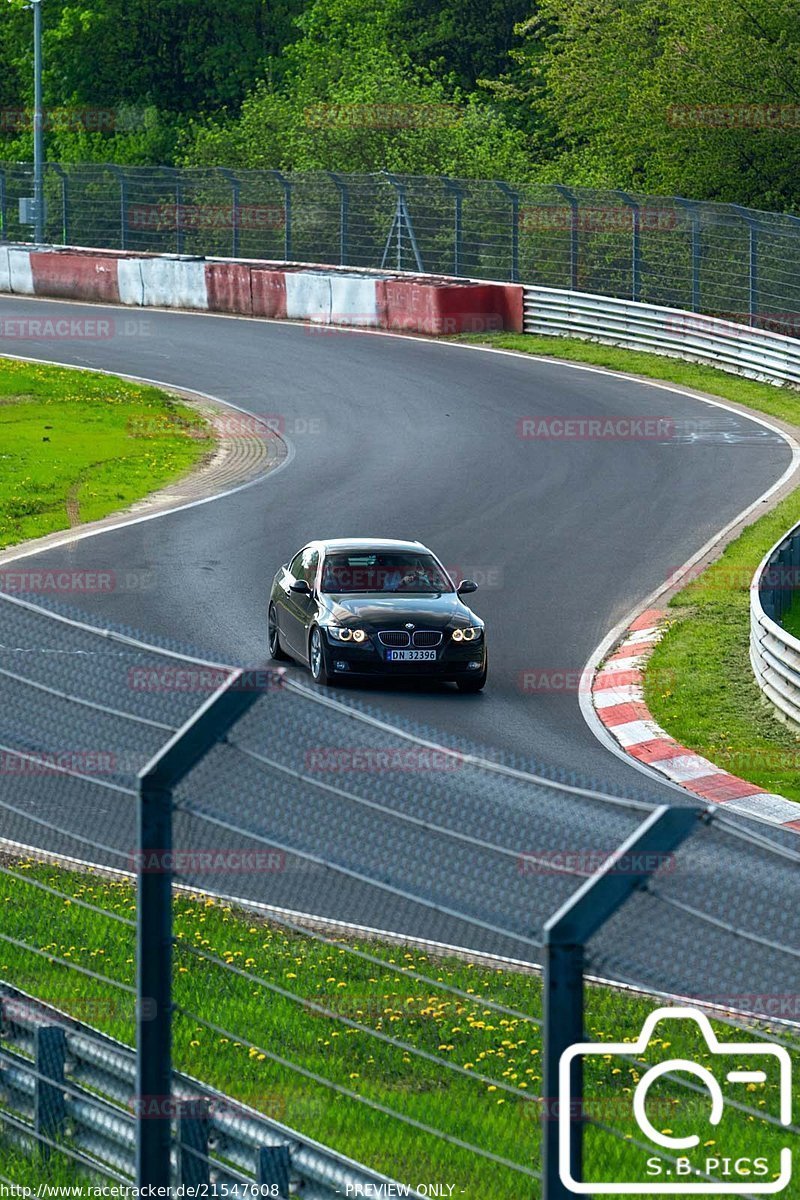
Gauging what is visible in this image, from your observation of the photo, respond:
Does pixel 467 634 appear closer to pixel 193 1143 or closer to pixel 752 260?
pixel 193 1143

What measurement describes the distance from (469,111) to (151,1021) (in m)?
51.1

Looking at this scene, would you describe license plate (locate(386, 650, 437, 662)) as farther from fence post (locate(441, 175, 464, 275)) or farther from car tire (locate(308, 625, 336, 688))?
fence post (locate(441, 175, 464, 275))

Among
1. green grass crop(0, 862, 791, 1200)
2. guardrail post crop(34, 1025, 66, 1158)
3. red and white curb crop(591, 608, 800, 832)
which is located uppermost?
guardrail post crop(34, 1025, 66, 1158)

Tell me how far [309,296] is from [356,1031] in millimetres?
35185

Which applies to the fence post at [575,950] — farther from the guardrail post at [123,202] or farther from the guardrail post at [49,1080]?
the guardrail post at [123,202]

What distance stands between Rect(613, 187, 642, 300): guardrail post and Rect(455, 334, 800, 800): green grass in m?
12.8

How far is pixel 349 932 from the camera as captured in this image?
19.7ft

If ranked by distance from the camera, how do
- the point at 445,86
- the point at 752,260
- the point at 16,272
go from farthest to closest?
the point at 445,86
the point at 16,272
the point at 752,260

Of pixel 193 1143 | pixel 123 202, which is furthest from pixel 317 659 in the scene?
pixel 123 202

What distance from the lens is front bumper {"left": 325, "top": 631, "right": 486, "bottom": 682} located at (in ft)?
56.6

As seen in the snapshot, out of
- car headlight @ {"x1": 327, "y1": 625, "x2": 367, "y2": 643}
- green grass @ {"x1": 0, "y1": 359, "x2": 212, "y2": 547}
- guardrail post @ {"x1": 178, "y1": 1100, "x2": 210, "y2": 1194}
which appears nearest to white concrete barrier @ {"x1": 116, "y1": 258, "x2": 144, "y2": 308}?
green grass @ {"x1": 0, "y1": 359, "x2": 212, "y2": 547}

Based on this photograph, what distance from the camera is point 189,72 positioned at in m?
77.9

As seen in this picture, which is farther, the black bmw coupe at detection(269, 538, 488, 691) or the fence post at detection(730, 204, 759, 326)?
the fence post at detection(730, 204, 759, 326)

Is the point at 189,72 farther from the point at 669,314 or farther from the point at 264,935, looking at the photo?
the point at 264,935
